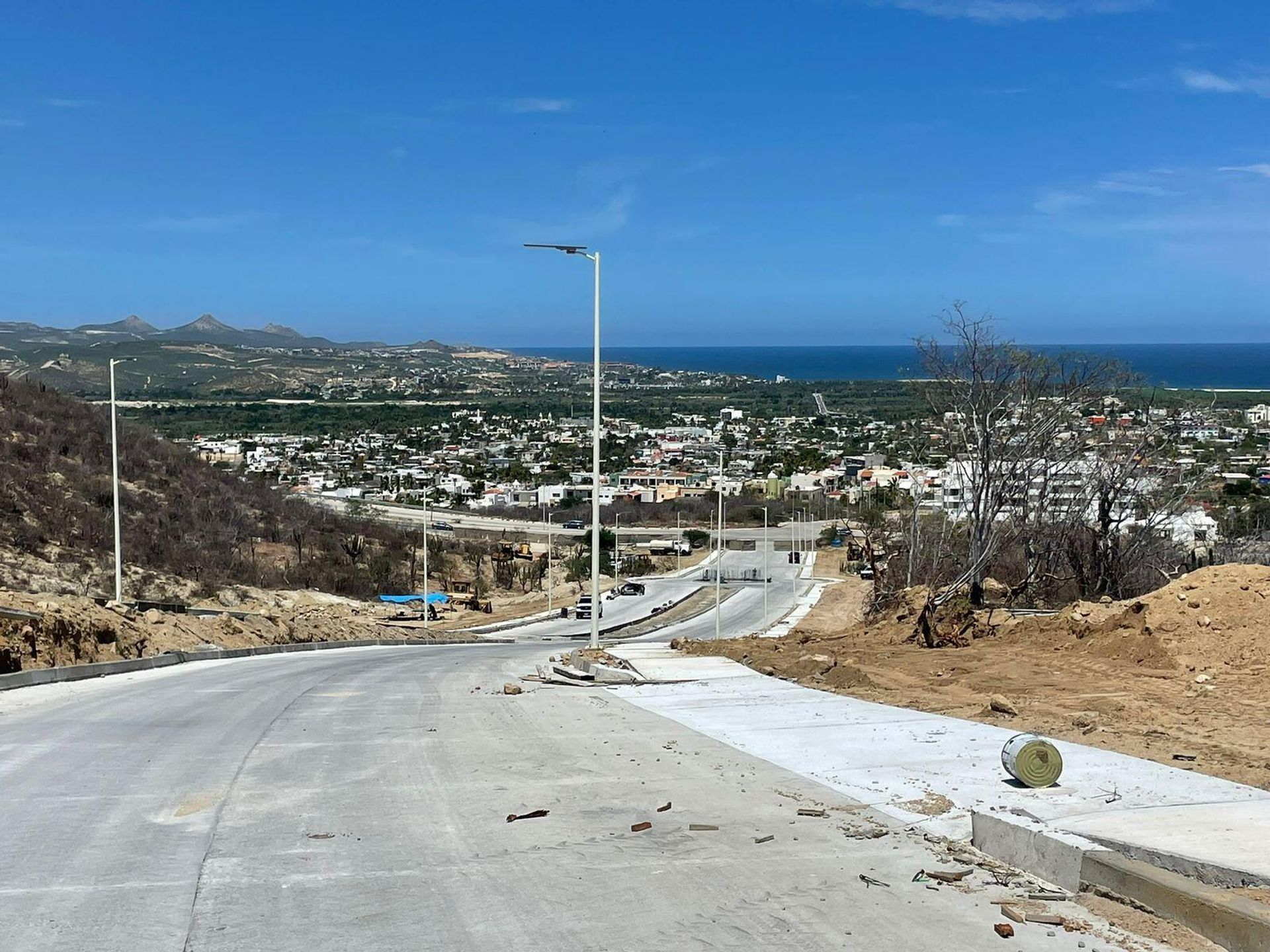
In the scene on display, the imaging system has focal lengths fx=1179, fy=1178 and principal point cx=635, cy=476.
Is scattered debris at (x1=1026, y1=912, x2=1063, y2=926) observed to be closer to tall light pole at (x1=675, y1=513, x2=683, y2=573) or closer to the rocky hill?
the rocky hill

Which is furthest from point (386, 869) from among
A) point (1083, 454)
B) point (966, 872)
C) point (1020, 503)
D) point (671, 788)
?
point (1083, 454)

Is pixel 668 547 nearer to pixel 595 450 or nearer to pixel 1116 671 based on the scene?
pixel 595 450

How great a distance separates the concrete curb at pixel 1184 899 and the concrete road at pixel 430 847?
1.88 feet

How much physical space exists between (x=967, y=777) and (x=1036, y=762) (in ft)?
2.87

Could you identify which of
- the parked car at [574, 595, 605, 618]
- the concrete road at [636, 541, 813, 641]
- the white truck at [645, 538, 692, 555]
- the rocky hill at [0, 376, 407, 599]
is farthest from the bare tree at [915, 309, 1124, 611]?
the white truck at [645, 538, 692, 555]

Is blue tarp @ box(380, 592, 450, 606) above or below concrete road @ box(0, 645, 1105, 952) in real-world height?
below

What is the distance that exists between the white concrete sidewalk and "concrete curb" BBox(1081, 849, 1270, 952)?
24 cm

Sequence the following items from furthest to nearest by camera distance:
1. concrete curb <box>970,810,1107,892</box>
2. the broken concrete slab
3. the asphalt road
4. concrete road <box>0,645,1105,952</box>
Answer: the asphalt road → the broken concrete slab → concrete curb <box>970,810,1107,892</box> → concrete road <box>0,645,1105,952</box>

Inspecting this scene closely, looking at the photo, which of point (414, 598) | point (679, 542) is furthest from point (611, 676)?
point (679, 542)

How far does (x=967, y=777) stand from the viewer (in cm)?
977

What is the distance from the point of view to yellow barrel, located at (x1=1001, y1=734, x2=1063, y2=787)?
29.4ft

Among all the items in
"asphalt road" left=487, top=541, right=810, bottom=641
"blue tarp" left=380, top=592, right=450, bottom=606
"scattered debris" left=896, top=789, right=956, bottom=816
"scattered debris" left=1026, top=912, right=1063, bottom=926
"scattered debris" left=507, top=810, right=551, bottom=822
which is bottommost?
"asphalt road" left=487, top=541, right=810, bottom=641

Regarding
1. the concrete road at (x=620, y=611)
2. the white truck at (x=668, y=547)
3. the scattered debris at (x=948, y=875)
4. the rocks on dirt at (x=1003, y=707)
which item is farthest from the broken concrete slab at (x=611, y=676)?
the white truck at (x=668, y=547)

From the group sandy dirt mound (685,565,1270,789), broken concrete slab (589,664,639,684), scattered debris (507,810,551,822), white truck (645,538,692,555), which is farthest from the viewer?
white truck (645,538,692,555)
